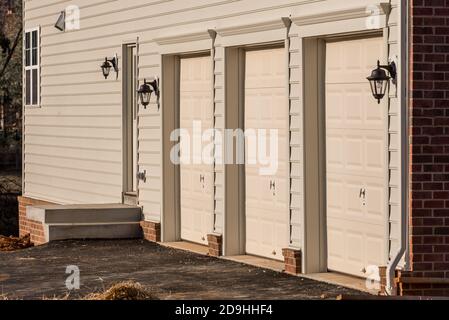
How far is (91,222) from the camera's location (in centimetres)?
1889

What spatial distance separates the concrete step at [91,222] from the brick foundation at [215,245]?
2684mm

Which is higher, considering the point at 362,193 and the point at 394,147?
the point at 394,147

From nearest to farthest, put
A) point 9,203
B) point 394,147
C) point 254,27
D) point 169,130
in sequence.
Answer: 1. point 394,147
2. point 254,27
3. point 169,130
4. point 9,203

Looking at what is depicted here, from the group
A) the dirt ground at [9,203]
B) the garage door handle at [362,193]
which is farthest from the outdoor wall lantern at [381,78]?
the dirt ground at [9,203]

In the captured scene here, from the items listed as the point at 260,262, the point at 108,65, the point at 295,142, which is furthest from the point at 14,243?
the point at 295,142

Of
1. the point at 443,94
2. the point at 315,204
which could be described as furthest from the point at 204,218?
the point at 443,94

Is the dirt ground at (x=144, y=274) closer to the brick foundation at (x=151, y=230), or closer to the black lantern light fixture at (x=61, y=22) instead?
the brick foundation at (x=151, y=230)

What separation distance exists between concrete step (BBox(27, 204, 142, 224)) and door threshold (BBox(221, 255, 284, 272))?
321cm

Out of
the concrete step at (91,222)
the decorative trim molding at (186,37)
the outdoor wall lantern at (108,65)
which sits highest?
the decorative trim molding at (186,37)

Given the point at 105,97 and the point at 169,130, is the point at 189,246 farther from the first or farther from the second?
the point at 105,97

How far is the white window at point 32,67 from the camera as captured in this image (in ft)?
78.7

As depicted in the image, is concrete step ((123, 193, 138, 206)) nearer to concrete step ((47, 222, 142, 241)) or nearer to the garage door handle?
concrete step ((47, 222, 142, 241))

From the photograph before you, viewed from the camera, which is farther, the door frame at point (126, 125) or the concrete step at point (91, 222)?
the door frame at point (126, 125)

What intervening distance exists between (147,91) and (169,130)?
0.72 metres
